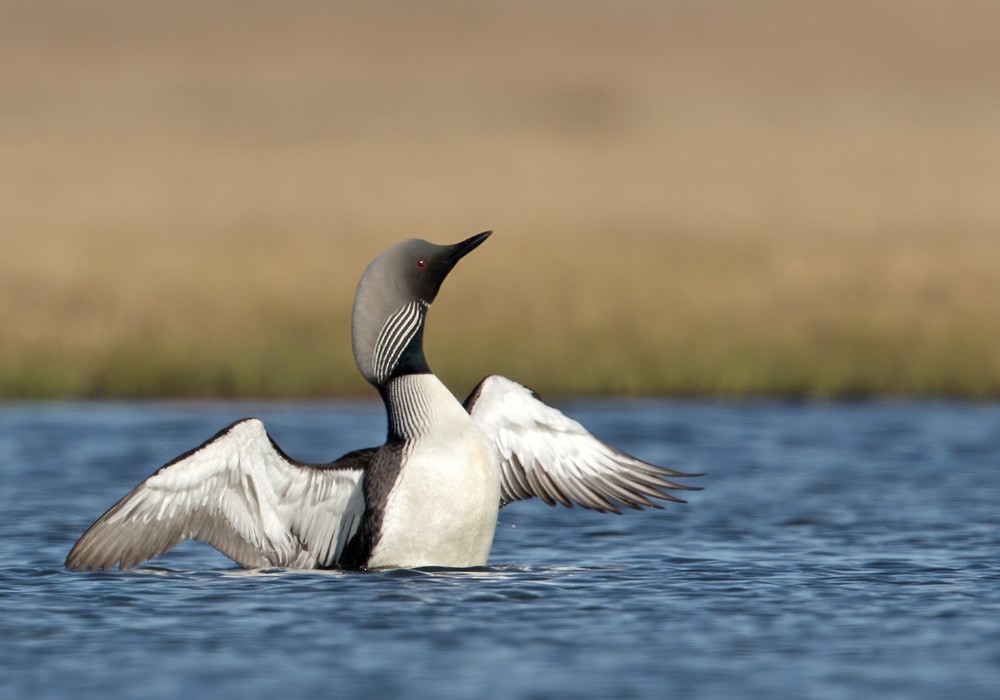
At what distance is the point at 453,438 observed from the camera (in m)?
7.77

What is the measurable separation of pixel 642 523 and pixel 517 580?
7.77ft

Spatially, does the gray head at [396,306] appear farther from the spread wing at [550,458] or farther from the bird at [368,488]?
the spread wing at [550,458]

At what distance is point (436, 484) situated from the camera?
772cm

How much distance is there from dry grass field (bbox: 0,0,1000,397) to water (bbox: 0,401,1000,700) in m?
4.00

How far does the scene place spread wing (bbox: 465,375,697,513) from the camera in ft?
27.8

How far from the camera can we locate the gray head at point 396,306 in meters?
8.03

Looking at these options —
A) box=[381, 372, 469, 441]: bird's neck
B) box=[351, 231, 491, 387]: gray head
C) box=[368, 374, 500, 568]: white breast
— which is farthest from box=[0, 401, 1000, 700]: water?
box=[351, 231, 491, 387]: gray head

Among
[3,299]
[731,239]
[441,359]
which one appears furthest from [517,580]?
[731,239]

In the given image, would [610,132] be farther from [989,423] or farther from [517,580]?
[517,580]

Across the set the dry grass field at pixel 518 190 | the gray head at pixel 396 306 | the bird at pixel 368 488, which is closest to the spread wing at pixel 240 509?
the bird at pixel 368 488

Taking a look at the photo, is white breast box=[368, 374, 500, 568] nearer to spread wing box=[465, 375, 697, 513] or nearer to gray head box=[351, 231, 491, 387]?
gray head box=[351, 231, 491, 387]

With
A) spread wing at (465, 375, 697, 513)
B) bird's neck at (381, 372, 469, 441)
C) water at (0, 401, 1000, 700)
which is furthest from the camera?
spread wing at (465, 375, 697, 513)

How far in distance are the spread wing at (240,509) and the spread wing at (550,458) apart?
0.72 meters

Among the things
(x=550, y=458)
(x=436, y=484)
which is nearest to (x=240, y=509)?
(x=436, y=484)
